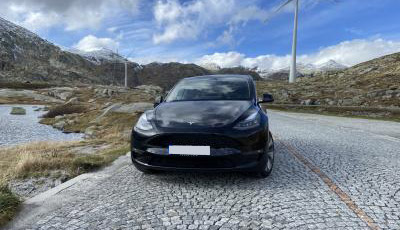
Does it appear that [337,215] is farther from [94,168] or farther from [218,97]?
[94,168]

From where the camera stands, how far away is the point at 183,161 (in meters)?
4.88

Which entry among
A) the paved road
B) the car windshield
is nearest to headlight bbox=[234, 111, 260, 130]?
the paved road

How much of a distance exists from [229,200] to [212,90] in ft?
9.06

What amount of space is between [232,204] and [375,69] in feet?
233

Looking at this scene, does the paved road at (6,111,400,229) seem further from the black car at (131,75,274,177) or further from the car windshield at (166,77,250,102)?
the car windshield at (166,77,250,102)

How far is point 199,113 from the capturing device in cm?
528

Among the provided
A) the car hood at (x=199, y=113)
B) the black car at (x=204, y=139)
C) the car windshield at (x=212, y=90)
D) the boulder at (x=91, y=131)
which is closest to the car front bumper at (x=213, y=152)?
the black car at (x=204, y=139)

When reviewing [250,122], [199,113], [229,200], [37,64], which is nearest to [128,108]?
[199,113]

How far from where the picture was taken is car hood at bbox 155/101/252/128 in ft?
→ 16.4

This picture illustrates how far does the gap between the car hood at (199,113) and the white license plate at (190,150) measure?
12.3 inches

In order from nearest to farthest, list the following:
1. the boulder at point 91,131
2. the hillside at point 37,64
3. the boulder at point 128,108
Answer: the boulder at point 91,131, the boulder at point 128,108, the hillside at point 37,64

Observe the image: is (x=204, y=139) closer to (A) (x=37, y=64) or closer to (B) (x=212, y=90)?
(B) (x=212, y=90)

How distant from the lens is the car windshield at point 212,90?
644cm

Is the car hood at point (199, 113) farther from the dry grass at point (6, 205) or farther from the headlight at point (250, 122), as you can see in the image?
the dry grass at point (6, 205)
